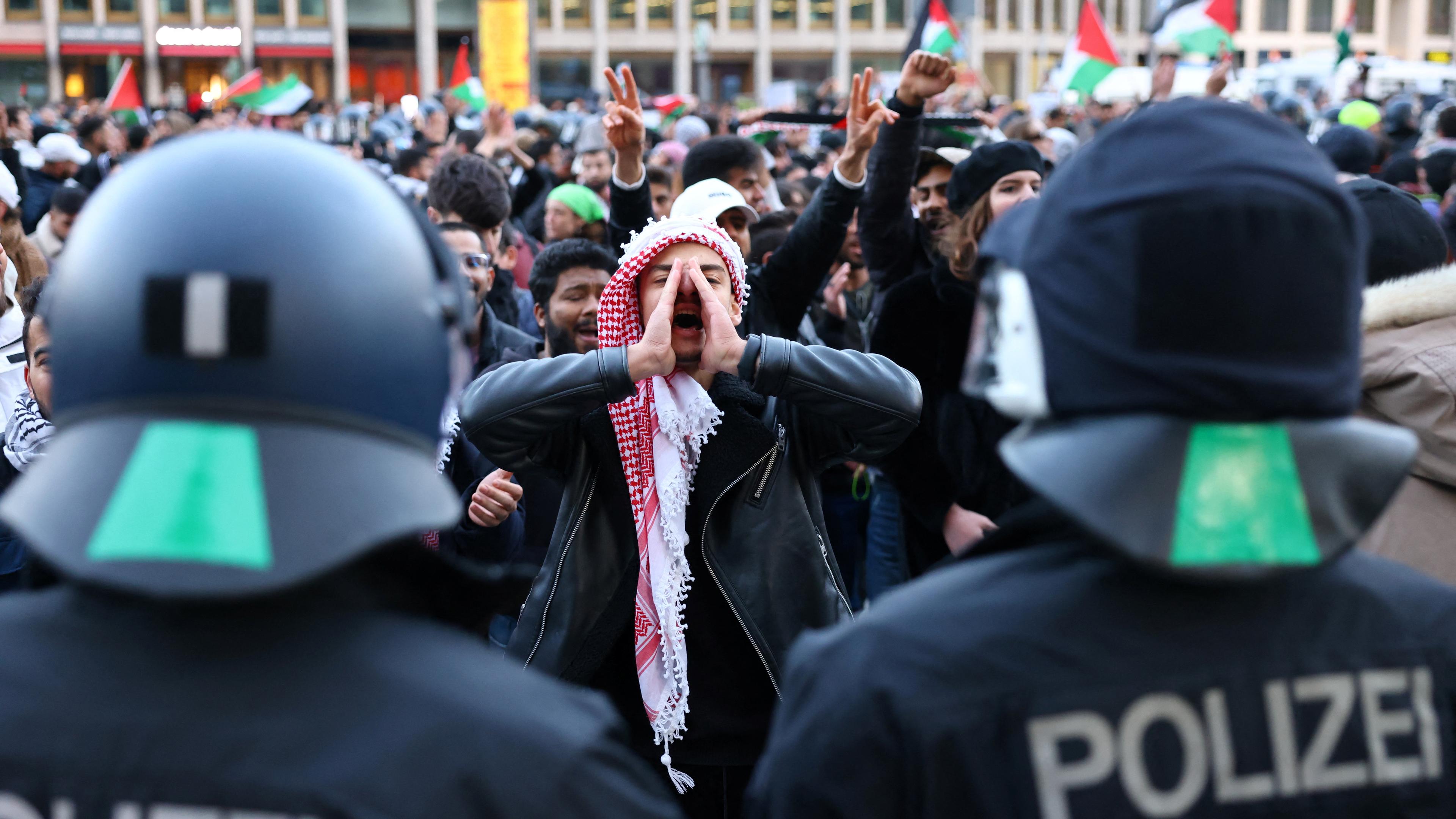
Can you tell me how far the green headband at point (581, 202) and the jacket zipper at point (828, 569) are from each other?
3.80 meters

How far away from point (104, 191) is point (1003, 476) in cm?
278

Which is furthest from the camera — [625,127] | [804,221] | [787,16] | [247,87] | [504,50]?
[787,16]

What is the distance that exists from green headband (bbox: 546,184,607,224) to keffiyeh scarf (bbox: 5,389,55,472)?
3.18 metres

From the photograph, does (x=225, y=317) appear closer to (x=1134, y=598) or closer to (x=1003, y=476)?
(x=1134, y=598)

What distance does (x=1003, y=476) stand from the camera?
365 cm

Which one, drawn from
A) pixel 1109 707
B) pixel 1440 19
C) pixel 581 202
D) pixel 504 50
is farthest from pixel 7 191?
pixel 1440 19

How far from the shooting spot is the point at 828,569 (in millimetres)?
2779

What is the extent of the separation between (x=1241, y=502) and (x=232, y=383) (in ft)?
2.95

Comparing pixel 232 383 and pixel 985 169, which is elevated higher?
pixel 985 169

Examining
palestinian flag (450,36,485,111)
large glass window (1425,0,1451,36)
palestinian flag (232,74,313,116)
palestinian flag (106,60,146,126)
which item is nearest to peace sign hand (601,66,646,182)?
palestinian flag (232,74,313,116)

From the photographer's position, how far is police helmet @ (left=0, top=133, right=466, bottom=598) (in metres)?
1.07

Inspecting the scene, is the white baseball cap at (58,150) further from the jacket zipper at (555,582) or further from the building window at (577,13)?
the building window at (577,13)

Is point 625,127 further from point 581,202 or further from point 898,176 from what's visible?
point 581,202

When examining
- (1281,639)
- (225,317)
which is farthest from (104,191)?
(1281,639)
